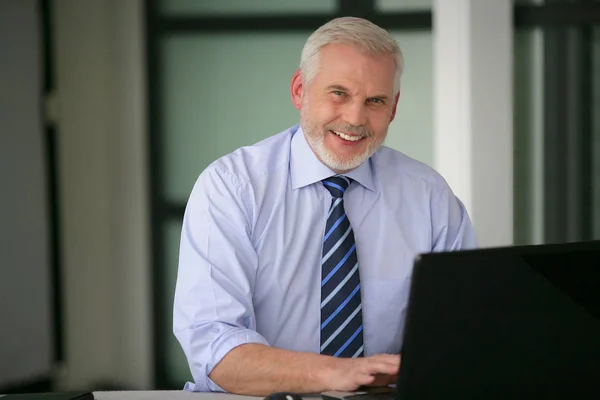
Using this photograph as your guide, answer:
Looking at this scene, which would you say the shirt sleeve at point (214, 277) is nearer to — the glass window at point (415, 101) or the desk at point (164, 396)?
the desk at point (164, 396)

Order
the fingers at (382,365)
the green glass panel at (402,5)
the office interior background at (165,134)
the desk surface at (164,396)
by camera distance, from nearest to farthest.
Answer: the fingers at (382,365) → the desk surface at (164,396) → the office interior background at (165,134) → the green glass panel at (402,5)

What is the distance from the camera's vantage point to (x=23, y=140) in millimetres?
3770

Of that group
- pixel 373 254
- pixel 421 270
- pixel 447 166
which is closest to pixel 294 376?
pixel 373 254

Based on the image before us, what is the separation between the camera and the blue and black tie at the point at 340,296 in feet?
5.77

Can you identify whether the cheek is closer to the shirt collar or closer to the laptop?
the shirt collar

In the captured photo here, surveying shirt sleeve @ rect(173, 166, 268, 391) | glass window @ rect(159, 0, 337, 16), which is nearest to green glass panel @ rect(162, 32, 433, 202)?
glass window @ rect(159, 0, 337, 16)

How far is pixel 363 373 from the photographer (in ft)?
4.40

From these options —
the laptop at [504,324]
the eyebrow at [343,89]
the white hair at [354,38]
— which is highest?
→ the white hair at [354,38]

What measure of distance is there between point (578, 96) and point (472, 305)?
3.30 metres

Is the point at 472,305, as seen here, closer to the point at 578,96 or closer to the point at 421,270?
the point at 421,270

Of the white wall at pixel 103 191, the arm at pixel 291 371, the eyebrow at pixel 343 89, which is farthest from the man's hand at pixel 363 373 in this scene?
the white wall at pixel 103 191

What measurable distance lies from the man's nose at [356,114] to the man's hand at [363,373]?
24.1 inches

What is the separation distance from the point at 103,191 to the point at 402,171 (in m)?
2.40

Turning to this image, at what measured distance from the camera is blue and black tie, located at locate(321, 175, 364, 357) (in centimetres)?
176
